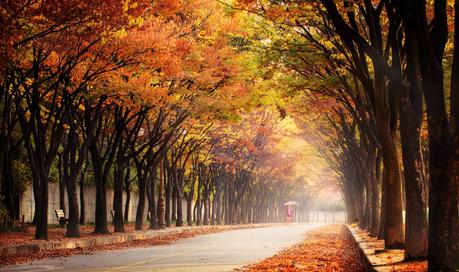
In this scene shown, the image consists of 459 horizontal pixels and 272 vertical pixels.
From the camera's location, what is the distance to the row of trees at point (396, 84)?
9.76 meters

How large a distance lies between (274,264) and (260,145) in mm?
40336

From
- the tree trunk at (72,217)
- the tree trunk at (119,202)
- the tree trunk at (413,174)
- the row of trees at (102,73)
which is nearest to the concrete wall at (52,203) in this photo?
the row of trees at (102,73)

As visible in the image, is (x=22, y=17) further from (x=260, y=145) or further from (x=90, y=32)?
(x=260, y=145)

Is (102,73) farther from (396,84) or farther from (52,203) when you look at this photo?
(52,203)

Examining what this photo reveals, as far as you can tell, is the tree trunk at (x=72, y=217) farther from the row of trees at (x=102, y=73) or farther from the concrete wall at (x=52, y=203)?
the concrete wall at (x=52, y=203)

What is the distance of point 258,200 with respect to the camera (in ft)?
267

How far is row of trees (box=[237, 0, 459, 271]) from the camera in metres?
9.76

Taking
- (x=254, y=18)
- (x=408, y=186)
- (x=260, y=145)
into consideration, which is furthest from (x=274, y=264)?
(x=260, y=145)

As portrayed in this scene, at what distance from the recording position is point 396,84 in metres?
14.0

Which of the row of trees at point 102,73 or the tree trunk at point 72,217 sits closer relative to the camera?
the row of trees at point 102,73

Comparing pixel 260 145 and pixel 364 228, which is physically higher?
pixel 260 145

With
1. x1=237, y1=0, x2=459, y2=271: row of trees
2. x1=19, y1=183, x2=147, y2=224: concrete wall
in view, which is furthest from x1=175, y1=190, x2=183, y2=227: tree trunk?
x1=237, y1=0, x2=459, y2=271: row of trees

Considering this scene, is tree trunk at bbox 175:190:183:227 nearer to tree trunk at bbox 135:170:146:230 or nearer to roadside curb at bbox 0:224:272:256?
tree trunk at bbox 135:170:146:230

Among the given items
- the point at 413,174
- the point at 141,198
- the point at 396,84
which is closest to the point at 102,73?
the point at 396,84
